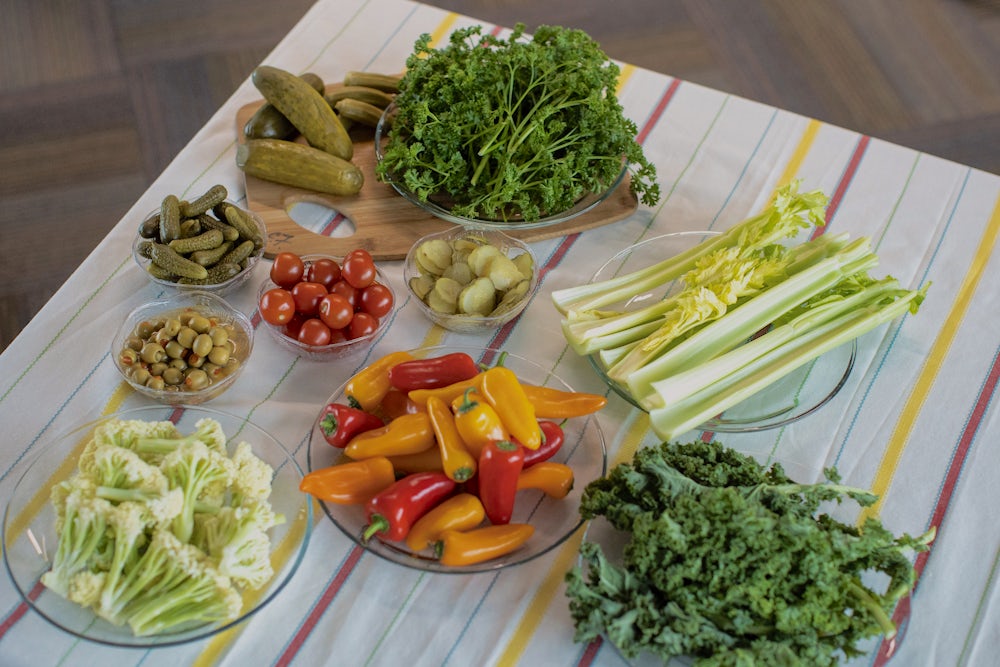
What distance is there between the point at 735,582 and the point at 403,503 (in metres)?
0.54

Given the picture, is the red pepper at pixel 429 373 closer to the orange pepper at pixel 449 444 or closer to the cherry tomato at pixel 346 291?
the orange pepper at pixel 449 444

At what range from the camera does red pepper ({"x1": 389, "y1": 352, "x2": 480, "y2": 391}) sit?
1789 millimetres

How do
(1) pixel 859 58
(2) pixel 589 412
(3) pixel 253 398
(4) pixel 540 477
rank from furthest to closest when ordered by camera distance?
1. (1) pixel 859 58
2. (3) pixel 253 398
3. (2) pixel 589 412
4. (4) pixel 540 477

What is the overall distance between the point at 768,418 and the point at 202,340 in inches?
43.0

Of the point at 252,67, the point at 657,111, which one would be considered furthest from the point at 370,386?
the point at 252,67

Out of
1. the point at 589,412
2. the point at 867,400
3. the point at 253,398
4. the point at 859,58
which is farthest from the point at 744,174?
the point at 859,58

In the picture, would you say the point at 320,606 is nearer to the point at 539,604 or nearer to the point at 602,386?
the point at 539,604

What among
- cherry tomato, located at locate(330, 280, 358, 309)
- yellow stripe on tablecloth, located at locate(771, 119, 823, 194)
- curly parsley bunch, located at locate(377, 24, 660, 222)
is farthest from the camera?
yellow stripe on tablecloth, located at locate(771, 119, 823, 194)

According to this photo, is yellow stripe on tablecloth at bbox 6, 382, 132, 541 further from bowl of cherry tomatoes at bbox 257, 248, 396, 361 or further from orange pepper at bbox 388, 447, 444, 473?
orange pepper at bbox 388, 447, 444, 473

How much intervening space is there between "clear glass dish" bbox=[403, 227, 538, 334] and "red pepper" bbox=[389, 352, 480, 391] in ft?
0.58

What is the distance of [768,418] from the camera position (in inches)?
72.6

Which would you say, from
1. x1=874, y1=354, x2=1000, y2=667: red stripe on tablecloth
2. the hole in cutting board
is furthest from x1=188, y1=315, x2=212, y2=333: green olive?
x1=874, y1=354, x2=1000, y2=667: red stripe on tablecloth

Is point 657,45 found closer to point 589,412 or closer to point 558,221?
point 558,221

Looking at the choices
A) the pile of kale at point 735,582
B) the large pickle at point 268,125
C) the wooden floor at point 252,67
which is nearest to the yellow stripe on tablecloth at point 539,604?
→ the pile of kale at point 735,582
